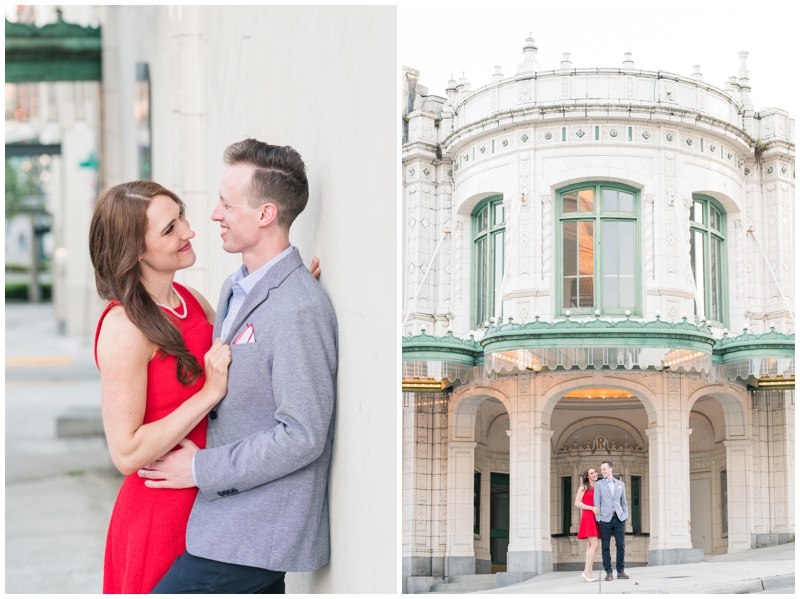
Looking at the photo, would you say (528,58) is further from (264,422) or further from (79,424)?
(79,424)

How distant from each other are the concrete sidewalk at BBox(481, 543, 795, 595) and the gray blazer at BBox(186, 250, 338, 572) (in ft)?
13.1

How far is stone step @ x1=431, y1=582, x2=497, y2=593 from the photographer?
22.9 ft

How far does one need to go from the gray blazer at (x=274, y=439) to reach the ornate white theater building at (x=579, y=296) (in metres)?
4.50

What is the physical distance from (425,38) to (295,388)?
4813mm

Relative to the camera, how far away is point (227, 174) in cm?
236

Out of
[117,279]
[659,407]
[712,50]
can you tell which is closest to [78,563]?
[117,279]

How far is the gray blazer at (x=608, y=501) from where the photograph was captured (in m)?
6.98

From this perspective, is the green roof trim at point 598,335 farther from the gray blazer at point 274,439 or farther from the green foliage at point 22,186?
the green foliage at point 22,186

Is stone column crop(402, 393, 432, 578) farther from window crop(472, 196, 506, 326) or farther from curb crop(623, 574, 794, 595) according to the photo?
curb crop(623, 574, 794, 595)

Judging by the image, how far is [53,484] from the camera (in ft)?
28.1

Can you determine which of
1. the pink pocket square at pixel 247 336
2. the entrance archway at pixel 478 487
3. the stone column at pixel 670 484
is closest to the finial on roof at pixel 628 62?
the stone column at pixel 670 484

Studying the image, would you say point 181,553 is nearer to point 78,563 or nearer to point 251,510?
point 251,510

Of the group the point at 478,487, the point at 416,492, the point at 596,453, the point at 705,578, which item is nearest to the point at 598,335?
the point at 596,453

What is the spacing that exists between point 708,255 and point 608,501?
2200 millimetres
